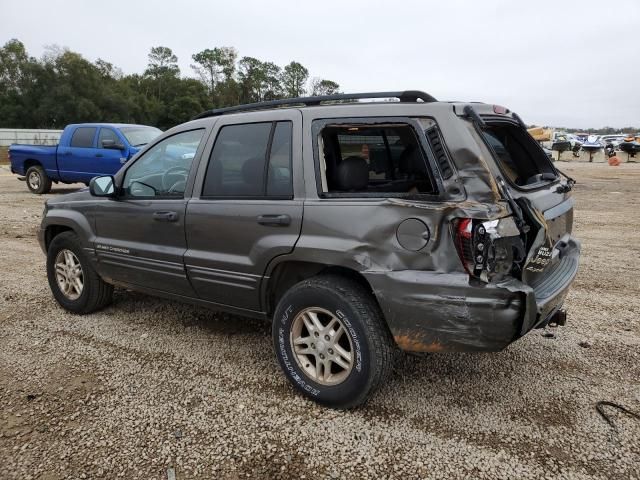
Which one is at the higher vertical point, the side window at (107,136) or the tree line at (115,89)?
the tree line at (115,89)

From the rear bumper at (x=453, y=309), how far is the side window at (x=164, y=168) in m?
1.82

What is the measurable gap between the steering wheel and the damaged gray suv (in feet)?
0.05

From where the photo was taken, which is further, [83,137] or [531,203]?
[83,137]

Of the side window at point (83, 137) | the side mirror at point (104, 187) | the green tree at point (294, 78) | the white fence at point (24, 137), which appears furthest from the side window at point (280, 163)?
the green tree at point (294, 78)

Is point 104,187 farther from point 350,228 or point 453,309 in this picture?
point 453,309

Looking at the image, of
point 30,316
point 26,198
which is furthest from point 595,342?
point 26,198

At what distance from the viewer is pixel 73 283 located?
4621 mm

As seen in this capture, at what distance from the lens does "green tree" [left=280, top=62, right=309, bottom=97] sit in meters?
103

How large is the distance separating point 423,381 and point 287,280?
3.79 ft

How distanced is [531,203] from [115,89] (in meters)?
78.0

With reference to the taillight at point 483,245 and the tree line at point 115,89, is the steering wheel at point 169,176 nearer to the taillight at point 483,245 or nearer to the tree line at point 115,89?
the taillight at point 483,245

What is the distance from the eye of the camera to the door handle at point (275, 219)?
3.13 m

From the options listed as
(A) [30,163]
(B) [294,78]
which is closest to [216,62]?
(B) [294,78]

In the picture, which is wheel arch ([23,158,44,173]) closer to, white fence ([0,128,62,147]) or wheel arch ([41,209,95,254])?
wheel arch ([41,209,95,254])
